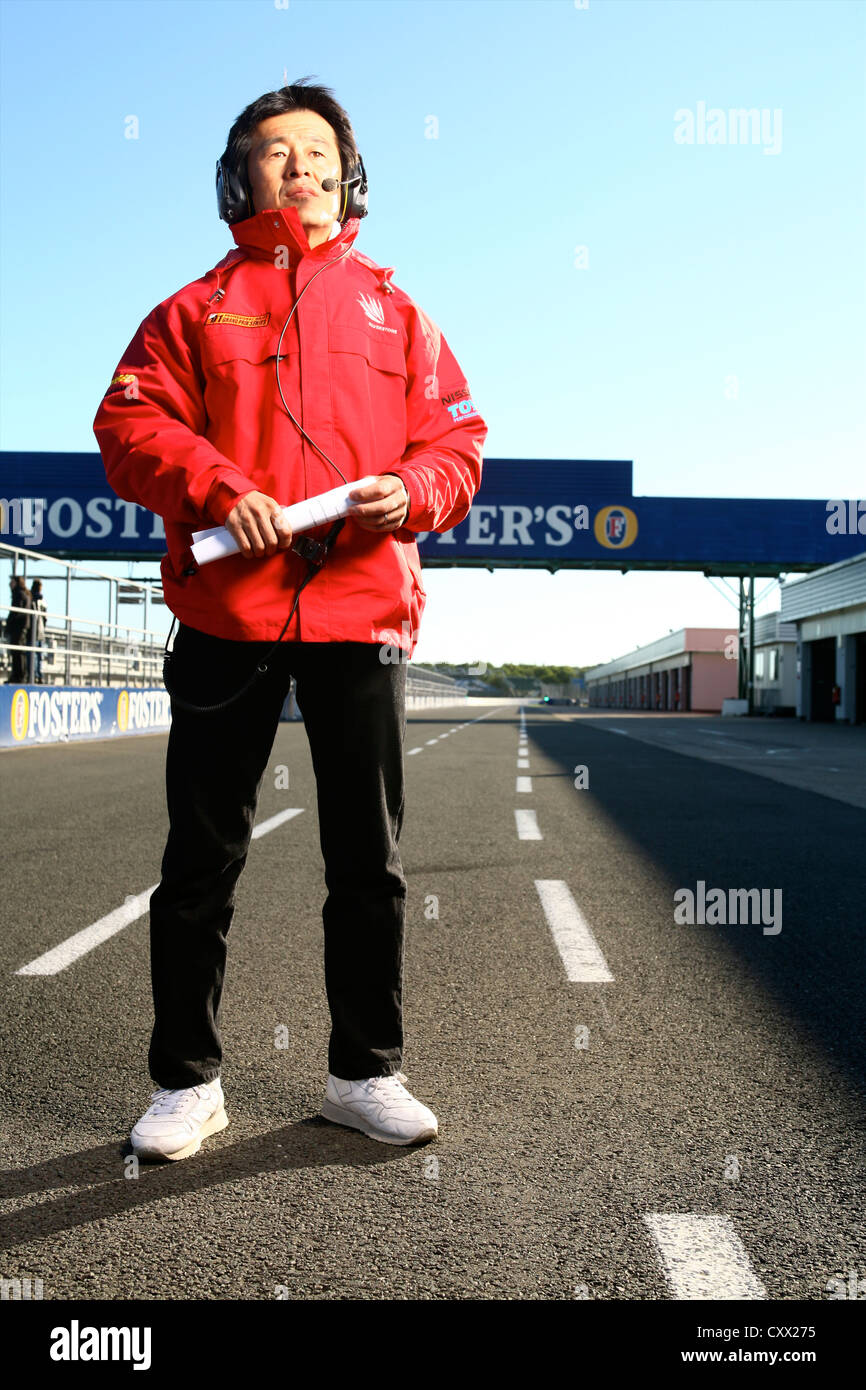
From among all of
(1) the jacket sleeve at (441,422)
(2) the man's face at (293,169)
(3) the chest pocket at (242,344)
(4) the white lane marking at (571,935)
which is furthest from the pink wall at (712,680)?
(3) the chest pocket at (242,344)

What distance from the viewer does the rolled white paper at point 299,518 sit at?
2191 millimetres

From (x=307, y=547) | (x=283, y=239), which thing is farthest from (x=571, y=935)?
(x=283, y=239)

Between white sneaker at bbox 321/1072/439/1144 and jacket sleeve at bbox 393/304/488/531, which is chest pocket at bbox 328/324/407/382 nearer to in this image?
jacket sleeve at bbox 393/304/488/531

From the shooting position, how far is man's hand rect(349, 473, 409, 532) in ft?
7.22

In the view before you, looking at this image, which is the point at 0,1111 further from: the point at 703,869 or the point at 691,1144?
the point at 703,869

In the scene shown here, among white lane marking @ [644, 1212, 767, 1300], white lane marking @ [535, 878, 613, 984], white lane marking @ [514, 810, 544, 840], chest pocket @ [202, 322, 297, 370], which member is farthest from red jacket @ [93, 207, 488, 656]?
white lane marking @ [514, 810, 544, 840]

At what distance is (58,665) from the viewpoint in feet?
58.2

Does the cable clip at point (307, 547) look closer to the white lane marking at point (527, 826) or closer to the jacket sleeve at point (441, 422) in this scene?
the jacket sleeve at point (441, 422)

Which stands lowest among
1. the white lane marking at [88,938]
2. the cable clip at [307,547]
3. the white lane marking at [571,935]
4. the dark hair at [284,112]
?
the white lane marking at [571,935]

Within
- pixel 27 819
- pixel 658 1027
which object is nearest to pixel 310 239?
pixel 658 1027

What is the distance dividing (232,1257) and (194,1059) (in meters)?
0.59

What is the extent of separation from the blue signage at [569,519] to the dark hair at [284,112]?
31.5 m

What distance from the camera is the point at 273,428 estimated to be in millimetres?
2344

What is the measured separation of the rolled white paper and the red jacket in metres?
0.05
